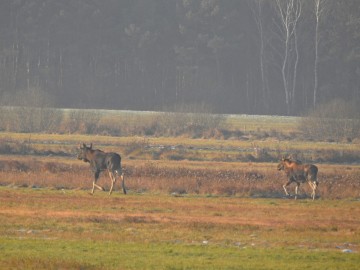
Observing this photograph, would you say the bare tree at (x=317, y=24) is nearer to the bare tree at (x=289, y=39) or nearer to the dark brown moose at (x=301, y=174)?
the bare tree at (x=289, y=39)

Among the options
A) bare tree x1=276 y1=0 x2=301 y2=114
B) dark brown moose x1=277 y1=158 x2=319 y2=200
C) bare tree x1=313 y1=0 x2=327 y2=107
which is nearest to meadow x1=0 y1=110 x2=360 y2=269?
dark brown moose x1=277 y1=158 x2=319 y2=200

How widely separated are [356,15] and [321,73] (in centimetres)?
774

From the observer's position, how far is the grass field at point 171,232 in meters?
21.3

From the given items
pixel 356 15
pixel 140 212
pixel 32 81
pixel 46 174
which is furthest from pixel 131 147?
pixel 356 15

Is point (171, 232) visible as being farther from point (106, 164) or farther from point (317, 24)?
point (317, 24)

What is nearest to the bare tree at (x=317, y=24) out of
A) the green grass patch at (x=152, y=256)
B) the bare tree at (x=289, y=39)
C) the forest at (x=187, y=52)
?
the forest at (x=187, y=52)

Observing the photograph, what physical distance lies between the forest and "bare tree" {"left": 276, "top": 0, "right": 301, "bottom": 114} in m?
0.21

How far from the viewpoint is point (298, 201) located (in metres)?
35.1

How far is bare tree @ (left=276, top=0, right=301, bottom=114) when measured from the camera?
10725 cm

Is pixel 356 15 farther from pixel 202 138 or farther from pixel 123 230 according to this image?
pixel 123 230

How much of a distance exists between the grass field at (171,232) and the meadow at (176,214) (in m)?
0.03

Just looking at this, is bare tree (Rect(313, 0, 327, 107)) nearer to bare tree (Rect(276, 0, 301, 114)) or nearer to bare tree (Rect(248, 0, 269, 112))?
bare tree (Rect(276, 0, 301, 114))

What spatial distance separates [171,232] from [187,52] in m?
89.6

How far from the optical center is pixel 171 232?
25.7m
